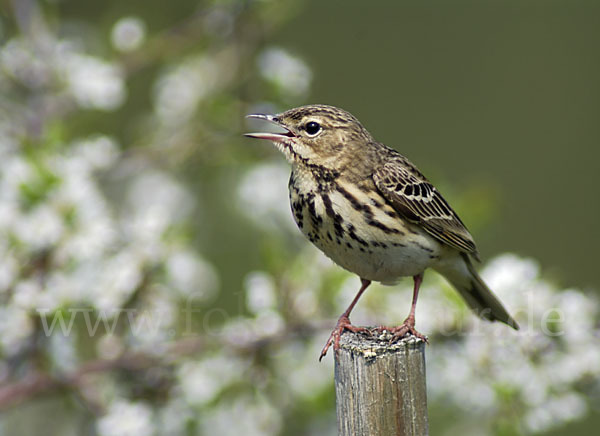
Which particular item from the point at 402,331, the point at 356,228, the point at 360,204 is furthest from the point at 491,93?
the point at 402,331

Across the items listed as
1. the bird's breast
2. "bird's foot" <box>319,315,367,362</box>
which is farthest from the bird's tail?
"bird's foot" <box>319,315,367,362</box>

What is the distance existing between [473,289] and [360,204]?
1.27 metres

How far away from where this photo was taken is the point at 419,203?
203 inches

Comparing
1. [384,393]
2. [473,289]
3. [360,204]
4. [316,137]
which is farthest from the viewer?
[473,289]

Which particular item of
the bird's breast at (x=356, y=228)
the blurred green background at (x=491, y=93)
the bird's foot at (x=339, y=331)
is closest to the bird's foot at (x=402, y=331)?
the bird's foot at (x=339, y=331)

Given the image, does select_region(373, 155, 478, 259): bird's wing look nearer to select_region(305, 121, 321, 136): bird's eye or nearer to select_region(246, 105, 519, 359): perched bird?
select_region(246, 105, 519, 359): perched bird

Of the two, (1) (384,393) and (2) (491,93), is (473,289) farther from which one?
(2) (491,93)

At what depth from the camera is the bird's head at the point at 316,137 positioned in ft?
16.5

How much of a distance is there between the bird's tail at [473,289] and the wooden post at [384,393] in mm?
1940

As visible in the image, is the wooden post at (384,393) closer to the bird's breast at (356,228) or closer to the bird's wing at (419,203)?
the bird's breast at (356,228)

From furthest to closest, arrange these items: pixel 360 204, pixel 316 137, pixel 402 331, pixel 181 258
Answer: pixel 181 258 → pixel 316 137 → pixel 360 204 → pixel 402 331

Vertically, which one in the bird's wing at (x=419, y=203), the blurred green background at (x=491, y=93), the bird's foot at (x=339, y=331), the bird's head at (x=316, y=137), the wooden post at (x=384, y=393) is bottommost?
the wooden post at (x=384, y=393)

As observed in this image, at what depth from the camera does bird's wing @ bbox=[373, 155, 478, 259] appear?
5.02 m

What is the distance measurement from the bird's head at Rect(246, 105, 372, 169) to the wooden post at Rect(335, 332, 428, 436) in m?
1.59
